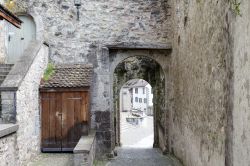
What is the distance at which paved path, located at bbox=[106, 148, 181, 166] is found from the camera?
945 centimetres

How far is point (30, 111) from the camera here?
8.72 metres

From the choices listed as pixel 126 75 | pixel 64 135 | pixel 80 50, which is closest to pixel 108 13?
pixel 80 50

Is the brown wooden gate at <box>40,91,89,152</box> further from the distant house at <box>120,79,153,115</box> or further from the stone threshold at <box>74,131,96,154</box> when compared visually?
the distant house at <box>120,79,153,115</box>

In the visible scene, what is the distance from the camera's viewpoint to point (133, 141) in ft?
68.9

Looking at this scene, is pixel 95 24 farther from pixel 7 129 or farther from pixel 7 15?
pixel 7 129

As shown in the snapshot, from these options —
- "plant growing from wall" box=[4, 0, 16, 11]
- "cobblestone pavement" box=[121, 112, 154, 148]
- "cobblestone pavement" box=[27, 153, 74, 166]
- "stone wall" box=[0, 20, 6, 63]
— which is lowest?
"cobblestone pavement" box=[121, 112, 154, 148]

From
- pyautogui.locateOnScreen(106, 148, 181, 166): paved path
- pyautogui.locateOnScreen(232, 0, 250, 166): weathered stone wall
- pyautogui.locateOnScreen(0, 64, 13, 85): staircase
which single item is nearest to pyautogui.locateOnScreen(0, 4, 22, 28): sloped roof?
pyautogui.locateOnScreen(0, 64, 13, 85): staircase

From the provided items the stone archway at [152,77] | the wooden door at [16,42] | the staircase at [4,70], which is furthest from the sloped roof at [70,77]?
the wooden door at [16,42]

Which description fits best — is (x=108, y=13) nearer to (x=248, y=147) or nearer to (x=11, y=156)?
(x=11, y=156)

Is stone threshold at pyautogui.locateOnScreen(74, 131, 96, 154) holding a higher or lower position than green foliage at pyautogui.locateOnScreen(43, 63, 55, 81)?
lower

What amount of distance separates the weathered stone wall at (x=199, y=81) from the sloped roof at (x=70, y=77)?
2633 mm

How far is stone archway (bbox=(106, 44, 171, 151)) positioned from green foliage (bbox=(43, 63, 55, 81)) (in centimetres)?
182

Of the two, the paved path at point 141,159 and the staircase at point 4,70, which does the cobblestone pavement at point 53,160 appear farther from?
the staircase at point 4,70

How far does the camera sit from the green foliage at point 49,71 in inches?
399
